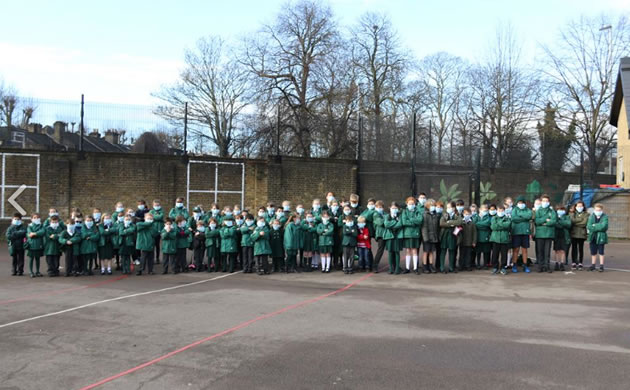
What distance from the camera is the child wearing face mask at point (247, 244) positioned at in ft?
44.1

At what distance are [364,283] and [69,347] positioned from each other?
6551mm

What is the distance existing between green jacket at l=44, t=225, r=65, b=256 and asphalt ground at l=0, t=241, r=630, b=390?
1095 mm

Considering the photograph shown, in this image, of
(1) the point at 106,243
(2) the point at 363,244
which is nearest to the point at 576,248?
(2) the point at 363,244

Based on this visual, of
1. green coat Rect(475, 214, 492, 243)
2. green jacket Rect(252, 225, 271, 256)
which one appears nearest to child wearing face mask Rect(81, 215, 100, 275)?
green jacket Rect(252, 225, 271, 256)

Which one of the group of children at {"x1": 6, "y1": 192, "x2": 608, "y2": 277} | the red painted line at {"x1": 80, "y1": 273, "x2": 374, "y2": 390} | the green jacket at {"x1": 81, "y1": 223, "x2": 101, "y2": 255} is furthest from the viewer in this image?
the group of children at {"x1": 6, "y1": 192, "x2": 608, "y2": 277}

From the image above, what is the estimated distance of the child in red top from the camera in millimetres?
13523

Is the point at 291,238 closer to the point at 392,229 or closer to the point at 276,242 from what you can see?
the point at 276,242

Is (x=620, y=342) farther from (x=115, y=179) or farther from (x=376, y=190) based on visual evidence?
(x=115, y=179)

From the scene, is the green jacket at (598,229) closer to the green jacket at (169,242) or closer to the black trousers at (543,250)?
the black trousers at (543,250)

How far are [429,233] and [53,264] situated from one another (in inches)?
356

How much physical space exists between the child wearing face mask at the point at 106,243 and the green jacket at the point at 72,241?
1.62ft

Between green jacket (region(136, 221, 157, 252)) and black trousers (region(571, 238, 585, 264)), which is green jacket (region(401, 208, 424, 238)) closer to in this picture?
black trousers (region(571, 238, 585, 264))

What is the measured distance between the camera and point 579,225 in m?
13.8

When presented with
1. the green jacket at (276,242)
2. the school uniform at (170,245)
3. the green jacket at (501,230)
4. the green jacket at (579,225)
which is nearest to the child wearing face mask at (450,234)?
the green jacket at (501,230)
